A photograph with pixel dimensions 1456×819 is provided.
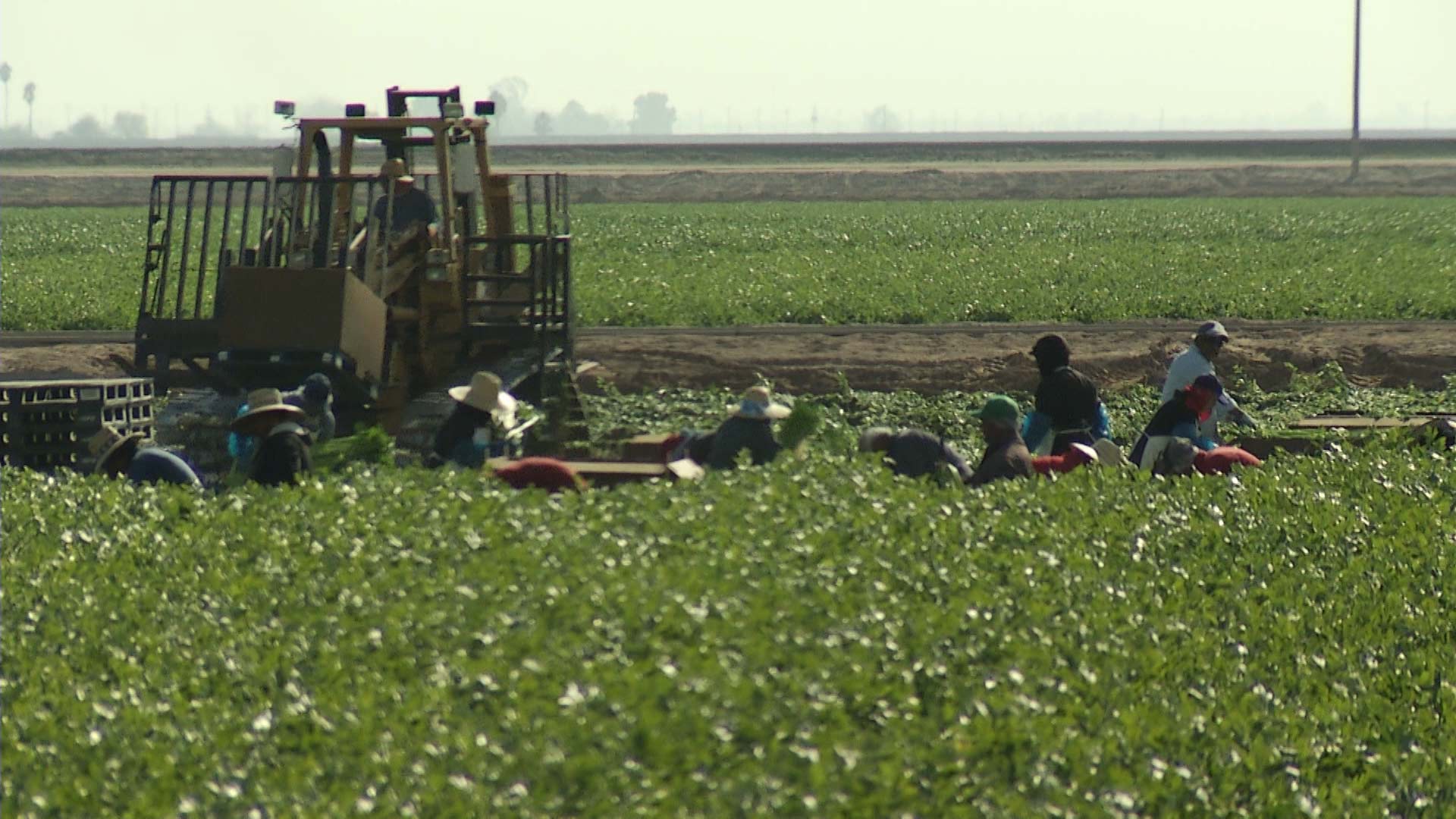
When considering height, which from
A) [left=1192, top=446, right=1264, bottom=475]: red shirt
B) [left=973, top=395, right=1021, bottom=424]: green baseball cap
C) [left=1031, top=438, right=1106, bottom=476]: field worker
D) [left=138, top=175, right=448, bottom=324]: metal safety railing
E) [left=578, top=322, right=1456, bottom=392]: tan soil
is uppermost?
[left=138, top=175, right=448, bottom=324]: metal safety railing

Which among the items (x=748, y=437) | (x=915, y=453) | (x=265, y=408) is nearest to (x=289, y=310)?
(x=265, y=408)

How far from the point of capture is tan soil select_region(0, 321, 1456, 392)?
79.8 feet

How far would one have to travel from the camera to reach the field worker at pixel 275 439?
10750 mm

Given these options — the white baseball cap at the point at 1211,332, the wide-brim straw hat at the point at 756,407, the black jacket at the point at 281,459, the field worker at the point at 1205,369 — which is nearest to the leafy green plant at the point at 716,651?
the black jacket at the point at 281,459

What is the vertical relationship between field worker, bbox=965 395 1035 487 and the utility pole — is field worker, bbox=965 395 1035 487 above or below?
below

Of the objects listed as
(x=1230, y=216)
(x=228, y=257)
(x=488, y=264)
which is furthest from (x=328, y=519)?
(x=1230, y=216)

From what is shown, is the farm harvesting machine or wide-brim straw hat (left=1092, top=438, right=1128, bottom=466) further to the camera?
the farm harvesting machine

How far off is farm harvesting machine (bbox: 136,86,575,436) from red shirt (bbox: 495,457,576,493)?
384 cm

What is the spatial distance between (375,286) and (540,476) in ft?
16.8

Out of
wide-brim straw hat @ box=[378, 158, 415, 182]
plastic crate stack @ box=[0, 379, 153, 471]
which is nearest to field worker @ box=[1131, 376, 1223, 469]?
wide-brim straw hat @ box=[378, 158, 415, 182]

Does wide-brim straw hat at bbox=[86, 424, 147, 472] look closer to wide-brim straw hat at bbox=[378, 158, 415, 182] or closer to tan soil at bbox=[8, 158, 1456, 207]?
wide-brim straw hat at bbox=[378, 158, 415, 182]

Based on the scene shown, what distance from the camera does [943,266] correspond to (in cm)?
3631

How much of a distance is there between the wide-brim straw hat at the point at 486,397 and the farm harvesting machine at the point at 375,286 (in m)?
2.15

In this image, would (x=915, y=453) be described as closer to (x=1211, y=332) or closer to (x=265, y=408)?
(x=1211, y=332)
